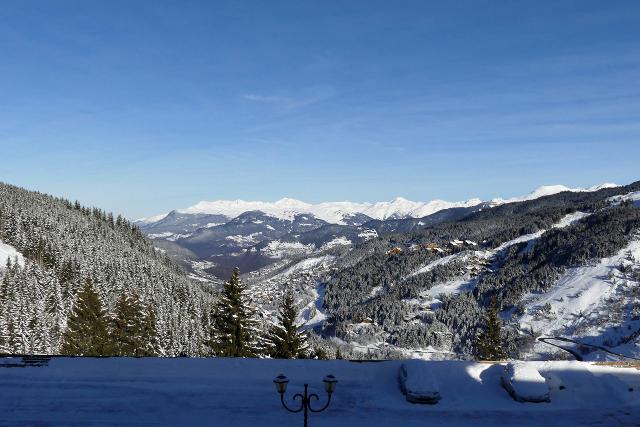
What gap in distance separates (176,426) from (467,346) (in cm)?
18991

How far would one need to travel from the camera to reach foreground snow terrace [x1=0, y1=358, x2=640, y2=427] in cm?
1356

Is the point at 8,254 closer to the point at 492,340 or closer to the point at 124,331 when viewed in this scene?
the point at 124,331

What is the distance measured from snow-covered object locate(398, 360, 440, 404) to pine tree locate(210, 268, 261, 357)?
20.6m

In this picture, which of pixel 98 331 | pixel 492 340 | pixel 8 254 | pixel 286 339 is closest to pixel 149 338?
pixel 98 331

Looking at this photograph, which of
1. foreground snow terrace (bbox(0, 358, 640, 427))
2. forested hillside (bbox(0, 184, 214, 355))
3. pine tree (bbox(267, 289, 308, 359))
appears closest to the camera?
foreground snow terrace (bbox(0, 358, 640, 427))

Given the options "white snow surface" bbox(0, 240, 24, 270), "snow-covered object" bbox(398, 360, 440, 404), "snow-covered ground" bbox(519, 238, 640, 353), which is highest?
"white snow surface" bbox(0, 240, 24, 270)

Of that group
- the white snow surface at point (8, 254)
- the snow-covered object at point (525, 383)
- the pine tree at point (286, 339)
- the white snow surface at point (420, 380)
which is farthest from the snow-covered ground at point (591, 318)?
the white snow surface at point (8, 254)

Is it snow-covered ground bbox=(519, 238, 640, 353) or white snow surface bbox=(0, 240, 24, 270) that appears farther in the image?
snow-covered ground bbox=(519, 238, 640, 353)

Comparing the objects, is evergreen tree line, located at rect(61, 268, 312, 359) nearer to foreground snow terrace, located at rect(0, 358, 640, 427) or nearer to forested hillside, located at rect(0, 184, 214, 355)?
forested hillside, located at rect(0, 184, 214, 355)

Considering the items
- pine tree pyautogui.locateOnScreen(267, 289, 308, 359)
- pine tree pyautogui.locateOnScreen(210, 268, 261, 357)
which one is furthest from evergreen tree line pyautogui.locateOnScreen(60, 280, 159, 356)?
pine tree pyautogui.locateOnScreen(267, 289, 308, 359)

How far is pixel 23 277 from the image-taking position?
296 ft

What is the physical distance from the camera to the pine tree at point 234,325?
3381cm

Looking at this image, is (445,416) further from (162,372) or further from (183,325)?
(183,325)

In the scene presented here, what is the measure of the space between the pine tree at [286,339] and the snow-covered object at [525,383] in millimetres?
19027
